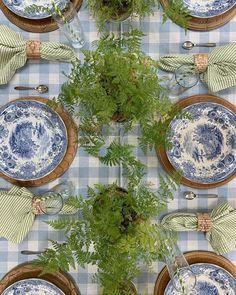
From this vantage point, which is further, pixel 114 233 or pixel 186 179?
pixel 186 179

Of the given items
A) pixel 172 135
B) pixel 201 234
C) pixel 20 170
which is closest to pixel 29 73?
pixel 20 170

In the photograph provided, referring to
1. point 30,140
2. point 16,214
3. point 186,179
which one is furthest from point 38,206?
point 186,179

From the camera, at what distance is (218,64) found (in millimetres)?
1444

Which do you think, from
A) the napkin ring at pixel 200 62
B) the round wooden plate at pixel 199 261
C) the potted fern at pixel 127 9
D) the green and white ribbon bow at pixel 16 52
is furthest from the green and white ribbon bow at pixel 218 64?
the round wooden plate at pixel 199 261

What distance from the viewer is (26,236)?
5.00ft

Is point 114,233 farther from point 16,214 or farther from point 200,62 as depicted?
point 200,62

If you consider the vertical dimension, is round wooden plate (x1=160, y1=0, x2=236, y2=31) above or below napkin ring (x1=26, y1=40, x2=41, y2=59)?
above

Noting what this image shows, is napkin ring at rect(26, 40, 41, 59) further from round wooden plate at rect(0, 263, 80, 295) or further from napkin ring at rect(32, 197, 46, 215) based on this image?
round wooden plate at rect(0, 263, 80, 295)

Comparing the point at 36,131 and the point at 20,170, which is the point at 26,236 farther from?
the point at 36,131

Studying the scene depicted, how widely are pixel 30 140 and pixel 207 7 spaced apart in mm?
669

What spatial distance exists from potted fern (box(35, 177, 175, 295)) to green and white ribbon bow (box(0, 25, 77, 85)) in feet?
1.40

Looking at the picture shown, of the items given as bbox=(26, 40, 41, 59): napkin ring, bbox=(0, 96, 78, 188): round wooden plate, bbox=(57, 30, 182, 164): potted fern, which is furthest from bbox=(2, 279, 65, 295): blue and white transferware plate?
bbox=(26, 40, 41, 59): napkin ring

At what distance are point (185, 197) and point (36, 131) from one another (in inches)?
19.6

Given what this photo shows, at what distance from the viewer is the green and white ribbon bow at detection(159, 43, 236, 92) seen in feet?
4.73
